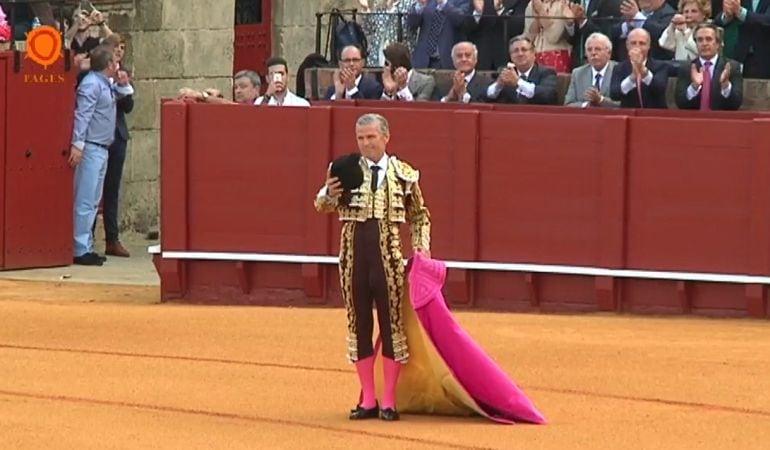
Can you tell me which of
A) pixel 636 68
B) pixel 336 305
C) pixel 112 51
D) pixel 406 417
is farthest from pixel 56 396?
pixel 112 51

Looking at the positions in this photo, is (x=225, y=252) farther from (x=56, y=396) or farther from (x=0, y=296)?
(x=56, y=396)

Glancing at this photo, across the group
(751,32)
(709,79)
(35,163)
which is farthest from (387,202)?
(35,163)

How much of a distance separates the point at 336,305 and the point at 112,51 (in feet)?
12.6

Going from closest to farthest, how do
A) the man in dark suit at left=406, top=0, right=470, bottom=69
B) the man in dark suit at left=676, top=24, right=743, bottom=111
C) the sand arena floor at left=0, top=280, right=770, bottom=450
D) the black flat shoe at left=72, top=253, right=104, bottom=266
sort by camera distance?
the sand arena floor at left=0, top=280, right=770, bottom=450
the man in dark suit at left=676, top=24, right=743, bottom=111
the man in dark suit at left=406, top=0, right=470, bottom=69
the black flat shoe at left=72, top=253, right=104, bottom=266

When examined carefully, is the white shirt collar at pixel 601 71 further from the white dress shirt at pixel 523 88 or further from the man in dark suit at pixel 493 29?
the man in dark suit at pixel 493 29

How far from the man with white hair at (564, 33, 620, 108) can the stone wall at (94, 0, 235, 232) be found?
5.70 meters

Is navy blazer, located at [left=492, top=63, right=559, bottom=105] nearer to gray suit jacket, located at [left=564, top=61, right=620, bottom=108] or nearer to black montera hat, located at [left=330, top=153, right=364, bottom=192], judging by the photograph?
gray suit jacket, located at [left=564, top=61, right=620, bottom=108]

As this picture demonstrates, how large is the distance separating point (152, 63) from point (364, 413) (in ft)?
36.0

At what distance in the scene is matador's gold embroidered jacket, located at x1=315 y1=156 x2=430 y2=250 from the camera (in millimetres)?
9586

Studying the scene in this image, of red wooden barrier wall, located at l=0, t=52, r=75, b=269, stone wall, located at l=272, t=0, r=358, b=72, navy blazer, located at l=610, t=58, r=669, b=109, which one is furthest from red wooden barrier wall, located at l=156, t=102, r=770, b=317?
stone wall, located at l=272, t=0, r=358, b=72

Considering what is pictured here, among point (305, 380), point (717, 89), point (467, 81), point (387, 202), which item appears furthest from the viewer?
point (467, 81)

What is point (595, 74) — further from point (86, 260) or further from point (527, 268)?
point (86, 260)

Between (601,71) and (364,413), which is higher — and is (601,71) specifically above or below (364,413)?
above

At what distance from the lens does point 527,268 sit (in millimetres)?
14414
